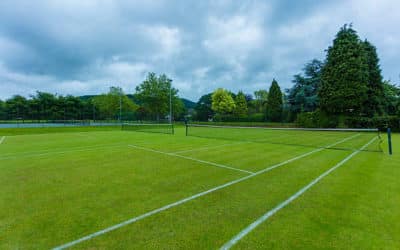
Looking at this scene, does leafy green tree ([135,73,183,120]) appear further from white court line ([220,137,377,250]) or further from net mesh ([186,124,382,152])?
white court line ([220,137,377,250])

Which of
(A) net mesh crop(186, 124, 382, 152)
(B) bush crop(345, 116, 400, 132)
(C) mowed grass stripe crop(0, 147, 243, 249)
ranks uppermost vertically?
(B) bush crop(345, 116, 400, 132)

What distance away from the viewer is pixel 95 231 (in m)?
2.54

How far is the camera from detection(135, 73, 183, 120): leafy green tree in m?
43.3

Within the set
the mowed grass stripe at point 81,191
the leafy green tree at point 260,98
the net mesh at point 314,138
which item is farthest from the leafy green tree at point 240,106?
the mowed grass stripe at point 81,191

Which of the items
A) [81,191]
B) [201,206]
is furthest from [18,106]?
[201,206]

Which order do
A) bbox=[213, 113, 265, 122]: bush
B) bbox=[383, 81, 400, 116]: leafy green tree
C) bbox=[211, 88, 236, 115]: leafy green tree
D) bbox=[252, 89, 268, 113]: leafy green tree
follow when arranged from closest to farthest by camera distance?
Answer: bbox=[383, 81, 400, 116]: leafy green tree, bbox=[213, 113, 265, 122]: bush, bbox=[211, 88, 236, 115]: leafy green tree, bbox=[252, 89, 268, 113]: leafy green tree

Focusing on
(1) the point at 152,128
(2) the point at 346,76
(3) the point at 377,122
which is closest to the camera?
(3) the point at 377,122

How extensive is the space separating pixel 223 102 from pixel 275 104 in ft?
49.0

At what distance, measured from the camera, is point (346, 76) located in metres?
21.9

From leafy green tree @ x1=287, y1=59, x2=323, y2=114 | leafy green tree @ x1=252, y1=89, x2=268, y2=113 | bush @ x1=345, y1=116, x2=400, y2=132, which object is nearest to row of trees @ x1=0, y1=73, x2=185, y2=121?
leafy green tree @ x1=252, y1=89, x2=268, y2=113

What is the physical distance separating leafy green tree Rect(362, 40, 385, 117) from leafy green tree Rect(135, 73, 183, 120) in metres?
34.1

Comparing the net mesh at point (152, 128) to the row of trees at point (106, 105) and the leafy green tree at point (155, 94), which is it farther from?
the leafy green tree at point (155, 94)

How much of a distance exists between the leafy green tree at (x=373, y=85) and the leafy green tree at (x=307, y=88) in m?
8.15

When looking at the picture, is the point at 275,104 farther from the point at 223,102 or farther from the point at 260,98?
the point at 260,98
